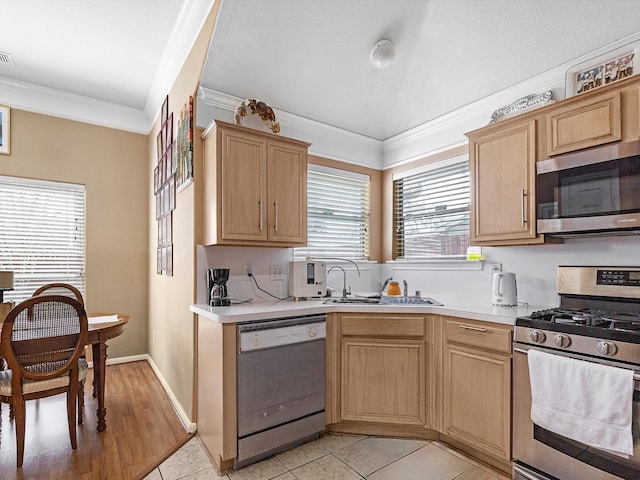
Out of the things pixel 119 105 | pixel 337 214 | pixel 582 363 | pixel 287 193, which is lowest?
pixel 582 363

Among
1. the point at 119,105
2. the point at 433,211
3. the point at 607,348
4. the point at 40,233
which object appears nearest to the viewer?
Answer: the point at 607,348

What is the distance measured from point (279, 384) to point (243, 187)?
53.8 inches

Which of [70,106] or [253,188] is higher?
[70,106]

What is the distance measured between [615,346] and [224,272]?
89.2 inches

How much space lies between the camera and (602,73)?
2.27 m

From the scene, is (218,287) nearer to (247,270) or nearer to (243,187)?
(247,270)

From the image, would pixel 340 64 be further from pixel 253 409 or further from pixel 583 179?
pixel 253 409

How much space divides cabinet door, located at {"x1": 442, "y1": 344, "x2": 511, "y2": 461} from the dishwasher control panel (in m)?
0.90

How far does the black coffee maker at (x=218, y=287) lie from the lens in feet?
8.18

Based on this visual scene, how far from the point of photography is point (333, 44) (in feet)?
8.78

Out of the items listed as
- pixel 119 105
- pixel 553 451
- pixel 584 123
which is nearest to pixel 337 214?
pixel 584 123

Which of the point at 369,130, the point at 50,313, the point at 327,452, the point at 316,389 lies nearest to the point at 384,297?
the point at 316,389

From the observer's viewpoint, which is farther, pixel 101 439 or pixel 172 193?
pixel 172 193

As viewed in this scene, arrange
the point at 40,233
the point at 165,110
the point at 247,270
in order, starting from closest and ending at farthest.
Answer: the point at 247,270
the point at 165,110
the point at 40,233
